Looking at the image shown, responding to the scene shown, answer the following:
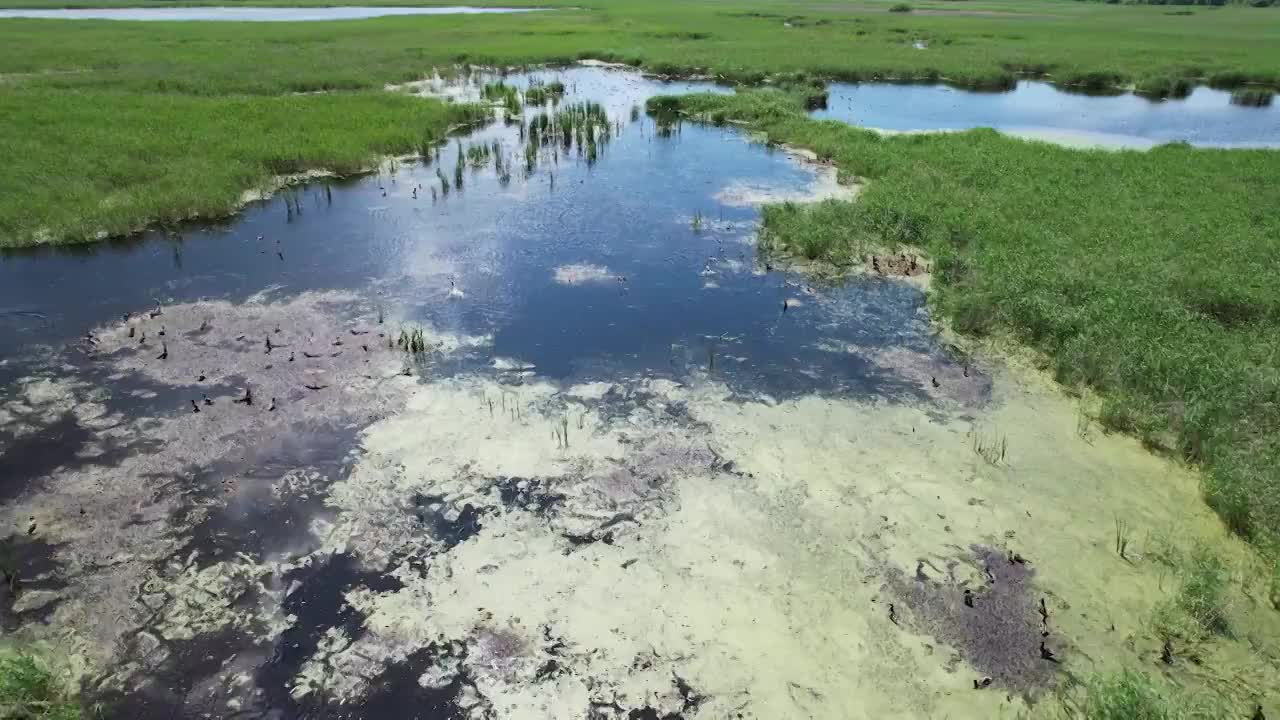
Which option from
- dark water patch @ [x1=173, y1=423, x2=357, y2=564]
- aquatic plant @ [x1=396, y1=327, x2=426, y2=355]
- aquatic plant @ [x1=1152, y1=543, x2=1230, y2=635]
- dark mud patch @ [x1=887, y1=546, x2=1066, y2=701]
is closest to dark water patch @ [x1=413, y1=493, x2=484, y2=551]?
dark water patch @ [x1=173, y1=423, x2=357, y2=564]

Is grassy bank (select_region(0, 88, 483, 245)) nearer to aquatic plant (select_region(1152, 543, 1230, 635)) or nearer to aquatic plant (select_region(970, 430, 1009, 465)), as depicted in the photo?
aquatic plant (select_region(970, 430, 1009, 465))

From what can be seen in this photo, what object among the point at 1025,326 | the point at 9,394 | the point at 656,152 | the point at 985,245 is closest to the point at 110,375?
the point at 9,394

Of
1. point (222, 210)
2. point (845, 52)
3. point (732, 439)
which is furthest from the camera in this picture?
point (845, 52)

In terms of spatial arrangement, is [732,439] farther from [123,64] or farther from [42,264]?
[123,64]

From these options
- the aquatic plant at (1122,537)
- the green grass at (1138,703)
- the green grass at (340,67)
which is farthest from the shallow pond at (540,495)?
the green grass at (340,67)

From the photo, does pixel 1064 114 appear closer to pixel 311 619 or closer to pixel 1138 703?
pixel 1138 703

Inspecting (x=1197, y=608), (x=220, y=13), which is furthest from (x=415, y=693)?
(x=220, y=13)
